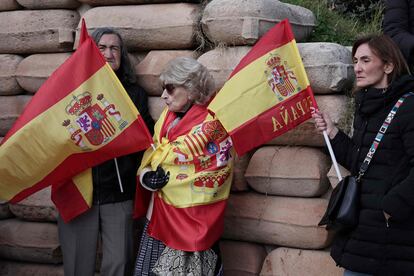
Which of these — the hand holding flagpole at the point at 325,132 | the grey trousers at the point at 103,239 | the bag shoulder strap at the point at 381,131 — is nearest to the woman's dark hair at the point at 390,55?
the bag shoulder strap at the point at 381,131

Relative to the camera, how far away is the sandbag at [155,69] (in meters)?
4.41

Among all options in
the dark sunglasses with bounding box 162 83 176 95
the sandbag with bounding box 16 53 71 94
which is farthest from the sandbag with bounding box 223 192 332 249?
the sandbag with bounding box 16 53 71 94

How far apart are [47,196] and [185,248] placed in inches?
58.7

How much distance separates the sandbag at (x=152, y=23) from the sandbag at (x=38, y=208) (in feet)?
3.88

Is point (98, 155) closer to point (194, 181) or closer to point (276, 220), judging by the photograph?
point (194, 181)

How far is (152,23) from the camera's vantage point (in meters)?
4.49

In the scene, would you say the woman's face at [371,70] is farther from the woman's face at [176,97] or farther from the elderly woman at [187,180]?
the woman's face at [176,97]

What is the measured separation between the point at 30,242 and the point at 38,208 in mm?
249

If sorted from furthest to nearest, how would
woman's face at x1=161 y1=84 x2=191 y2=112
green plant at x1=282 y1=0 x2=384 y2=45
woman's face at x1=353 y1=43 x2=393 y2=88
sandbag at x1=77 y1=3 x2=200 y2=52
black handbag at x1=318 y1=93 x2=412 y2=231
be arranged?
1. green plant at x1=282 y1=0 x2=384 y2=45
2. sandbag at x1=77 y1=3 x2=200 y2=52
3. woman's face at x1=161 y1=84 x2=191 y2=112
4. woman's face at x1=353 y1=43 x2=393 y2=88
5. black handbag at x1=318 y1=93 x2=412 y2=231

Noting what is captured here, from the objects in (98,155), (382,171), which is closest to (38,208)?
(98,155)

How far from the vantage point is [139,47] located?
462 cm

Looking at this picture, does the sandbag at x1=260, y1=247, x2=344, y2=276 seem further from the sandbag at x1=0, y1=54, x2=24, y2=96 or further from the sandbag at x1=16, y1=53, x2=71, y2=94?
the sandbag at x1=0, y1=54, x2=24, y2=96

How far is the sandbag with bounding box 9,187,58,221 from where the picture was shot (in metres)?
4.78

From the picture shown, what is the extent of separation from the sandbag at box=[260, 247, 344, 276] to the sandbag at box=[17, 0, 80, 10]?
2275mm
